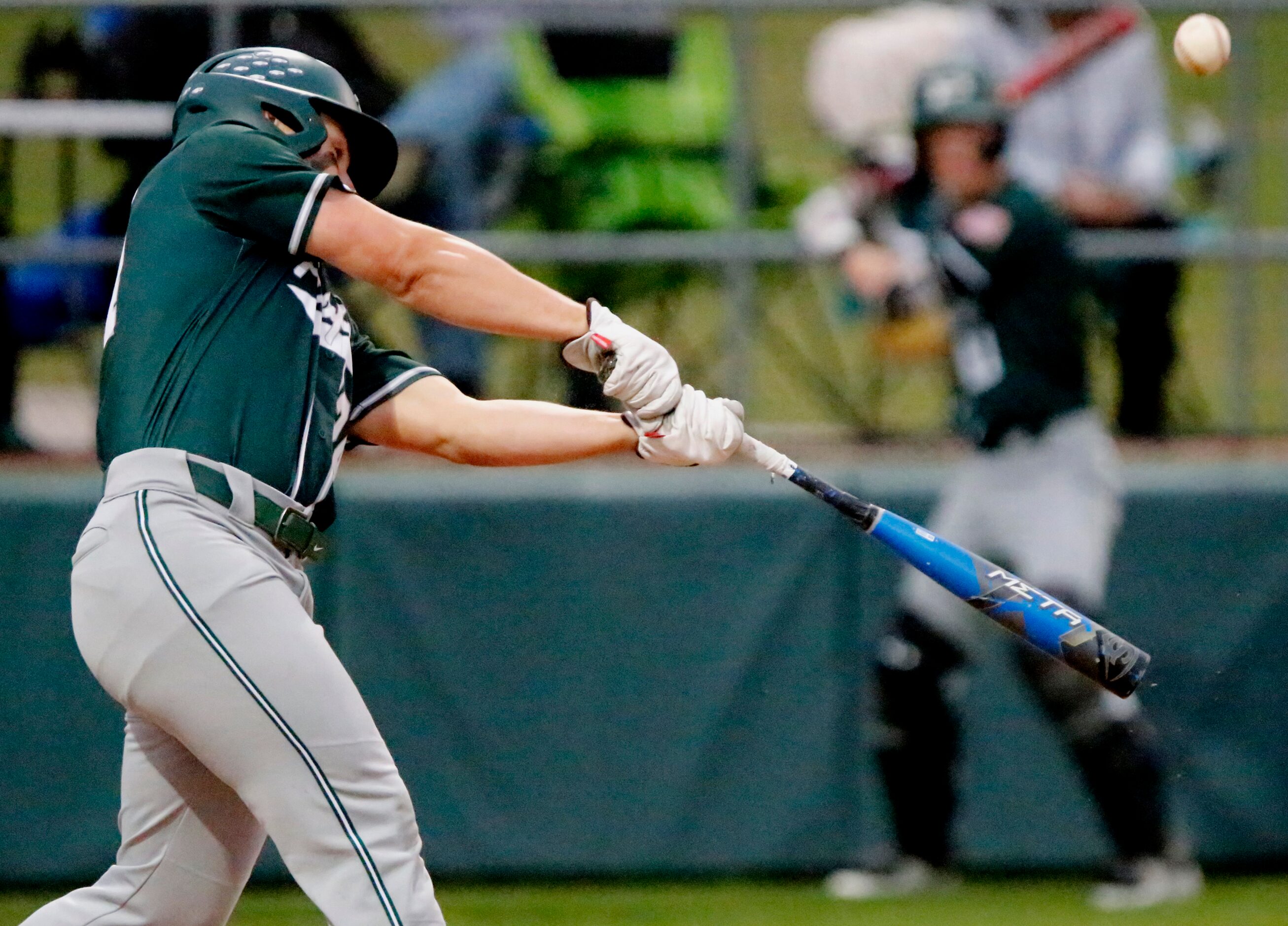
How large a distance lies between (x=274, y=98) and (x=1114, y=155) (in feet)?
13.4

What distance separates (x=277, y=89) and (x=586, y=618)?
2856mm

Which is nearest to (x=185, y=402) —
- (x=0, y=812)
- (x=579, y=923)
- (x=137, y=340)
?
(x=137, y=340)

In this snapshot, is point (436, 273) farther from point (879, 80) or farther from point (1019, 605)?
point (879, 80)

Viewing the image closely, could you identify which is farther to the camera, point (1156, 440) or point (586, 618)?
point (1156, 440)

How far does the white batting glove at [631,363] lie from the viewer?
10.9 ft

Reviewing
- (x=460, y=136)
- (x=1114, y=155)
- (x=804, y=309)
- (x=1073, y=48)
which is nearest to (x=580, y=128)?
(x=460, y=136)

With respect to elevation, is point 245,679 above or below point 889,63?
below

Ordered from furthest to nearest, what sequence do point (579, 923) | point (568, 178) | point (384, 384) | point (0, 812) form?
point (568, 178)
point (0, 812)
point (579, 923)
point (384, 384)

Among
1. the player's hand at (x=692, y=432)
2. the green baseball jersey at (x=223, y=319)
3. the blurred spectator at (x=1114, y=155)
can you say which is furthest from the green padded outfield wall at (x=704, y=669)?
the green baseball jersey at (x=223, y=319)

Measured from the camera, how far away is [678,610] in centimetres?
585

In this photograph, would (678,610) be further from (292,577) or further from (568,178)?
(292,577)

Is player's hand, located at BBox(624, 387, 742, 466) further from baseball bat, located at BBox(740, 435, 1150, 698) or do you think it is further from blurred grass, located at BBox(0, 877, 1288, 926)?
blurred grass, located at BBox(0, 877, 1288, 926)

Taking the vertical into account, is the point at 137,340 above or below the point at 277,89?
below

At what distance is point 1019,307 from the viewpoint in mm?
5742
